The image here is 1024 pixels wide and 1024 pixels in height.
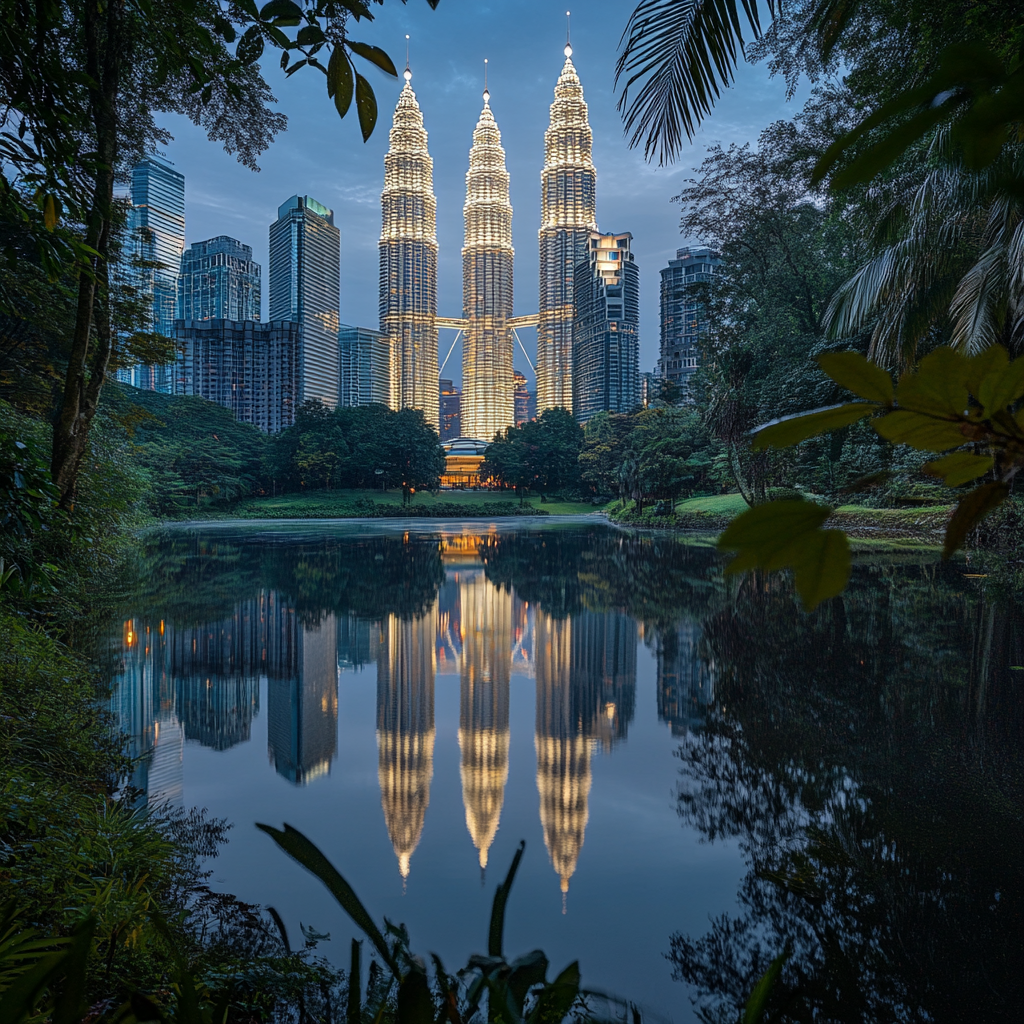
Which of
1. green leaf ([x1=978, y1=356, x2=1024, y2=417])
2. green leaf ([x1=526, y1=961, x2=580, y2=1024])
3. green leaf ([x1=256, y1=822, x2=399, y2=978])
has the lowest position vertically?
green leaf ([x1=526, y1=961, x2=580, y2=1024])

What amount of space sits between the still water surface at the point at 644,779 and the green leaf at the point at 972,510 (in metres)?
1.17

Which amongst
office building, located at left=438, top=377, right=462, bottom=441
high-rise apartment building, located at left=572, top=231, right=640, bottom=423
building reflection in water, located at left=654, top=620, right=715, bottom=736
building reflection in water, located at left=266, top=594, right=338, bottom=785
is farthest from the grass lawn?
office building, located at left=438, top=377, right=462, bottom=441

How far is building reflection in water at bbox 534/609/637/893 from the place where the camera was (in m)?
2.64

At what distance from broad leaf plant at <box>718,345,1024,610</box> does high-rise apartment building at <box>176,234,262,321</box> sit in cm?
7600

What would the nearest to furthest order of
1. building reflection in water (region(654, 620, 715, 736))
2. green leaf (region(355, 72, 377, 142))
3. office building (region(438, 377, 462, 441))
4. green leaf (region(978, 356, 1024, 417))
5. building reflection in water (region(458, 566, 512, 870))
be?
green leaf (region(978, 356, 1024, 417)) < green leaf (region(355, 72, 377, 142)) < building reflection in water (region(458, 566, 512, 870)) < building reflection in water (region(654, 620, 715, 736)) < office building (region(438, 377, 462, 441))

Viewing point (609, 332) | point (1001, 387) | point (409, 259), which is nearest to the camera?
point (1001, 387)

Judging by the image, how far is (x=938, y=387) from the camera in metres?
0.32

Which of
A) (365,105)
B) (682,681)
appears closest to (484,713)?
(682,681)

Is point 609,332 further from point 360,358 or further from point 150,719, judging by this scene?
point 150,719

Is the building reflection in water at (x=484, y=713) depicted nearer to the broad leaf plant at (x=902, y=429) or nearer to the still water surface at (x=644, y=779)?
the still water surface at (x=644, y=779)

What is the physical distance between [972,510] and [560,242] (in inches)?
3253

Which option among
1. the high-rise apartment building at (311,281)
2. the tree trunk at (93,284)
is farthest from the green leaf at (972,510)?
the high-rise apartment building at (311,281)

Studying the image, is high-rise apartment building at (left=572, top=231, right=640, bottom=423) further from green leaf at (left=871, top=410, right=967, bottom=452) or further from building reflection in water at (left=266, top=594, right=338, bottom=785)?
green leaf at (left=871, top=410, right=967, bottom=452)

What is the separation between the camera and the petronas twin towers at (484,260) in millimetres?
73250
